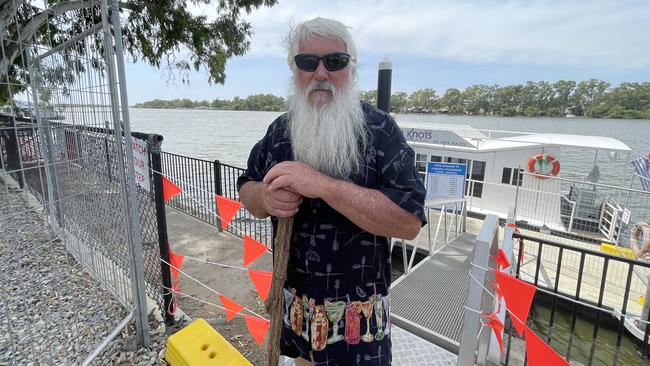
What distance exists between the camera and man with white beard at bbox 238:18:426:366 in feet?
3.85

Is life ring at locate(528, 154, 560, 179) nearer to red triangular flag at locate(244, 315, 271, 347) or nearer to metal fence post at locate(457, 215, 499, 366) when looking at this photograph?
metal fence post at locate(457, 215, 499, 366)

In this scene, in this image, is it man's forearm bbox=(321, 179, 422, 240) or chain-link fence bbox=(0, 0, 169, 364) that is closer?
man's forearm bbox=(321, 179, 422, 240)

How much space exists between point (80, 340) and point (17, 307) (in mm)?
999

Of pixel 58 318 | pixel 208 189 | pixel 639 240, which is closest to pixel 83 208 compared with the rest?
pixel 58 318

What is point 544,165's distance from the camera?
991cm

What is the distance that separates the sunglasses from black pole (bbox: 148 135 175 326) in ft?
5.18

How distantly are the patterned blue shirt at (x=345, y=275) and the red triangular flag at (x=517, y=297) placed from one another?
28.8 inches

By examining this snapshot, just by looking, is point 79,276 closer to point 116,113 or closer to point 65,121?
point 65,121

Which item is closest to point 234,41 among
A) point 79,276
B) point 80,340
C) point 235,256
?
point 235,256

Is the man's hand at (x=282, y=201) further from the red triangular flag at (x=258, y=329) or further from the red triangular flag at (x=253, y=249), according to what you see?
the red triangular flag at (x=258, y=329)

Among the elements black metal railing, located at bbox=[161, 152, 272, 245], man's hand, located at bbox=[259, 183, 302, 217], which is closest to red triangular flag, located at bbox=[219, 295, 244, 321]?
man's hand, located at bbox=[259, 183, 302, 217]

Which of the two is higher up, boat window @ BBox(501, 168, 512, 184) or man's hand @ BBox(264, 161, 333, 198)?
man's hand @ BBox(264, 161, 333, 198)

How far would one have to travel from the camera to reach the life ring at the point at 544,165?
388 inches

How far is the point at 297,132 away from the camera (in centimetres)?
130
